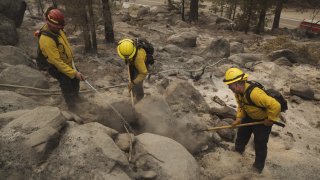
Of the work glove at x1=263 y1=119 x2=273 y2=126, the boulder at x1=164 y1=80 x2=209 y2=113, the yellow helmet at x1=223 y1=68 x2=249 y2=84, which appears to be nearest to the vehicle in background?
the boulder at x1=164 y1=80 x2=209 y2=113

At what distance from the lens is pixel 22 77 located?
636cm

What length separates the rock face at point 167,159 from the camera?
14.0 feet

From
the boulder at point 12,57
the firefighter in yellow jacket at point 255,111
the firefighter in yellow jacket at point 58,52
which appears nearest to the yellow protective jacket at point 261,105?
the firefighter in yellow jacket at point 255,111

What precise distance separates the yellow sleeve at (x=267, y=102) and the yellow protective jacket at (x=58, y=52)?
3188 millimetres

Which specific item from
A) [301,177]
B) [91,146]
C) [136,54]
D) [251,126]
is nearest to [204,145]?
[251,126]

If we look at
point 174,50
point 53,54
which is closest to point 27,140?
point 53,54

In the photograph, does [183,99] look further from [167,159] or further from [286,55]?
[286,55]

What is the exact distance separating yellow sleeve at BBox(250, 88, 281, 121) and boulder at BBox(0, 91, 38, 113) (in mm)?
3823

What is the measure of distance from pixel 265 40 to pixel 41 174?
41.6ft

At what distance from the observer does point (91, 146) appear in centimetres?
386

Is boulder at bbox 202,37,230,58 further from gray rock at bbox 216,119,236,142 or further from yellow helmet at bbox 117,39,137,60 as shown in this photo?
yellow helmet at bbox 117,39,137,60

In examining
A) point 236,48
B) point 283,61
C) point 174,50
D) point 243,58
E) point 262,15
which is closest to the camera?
point 283,61

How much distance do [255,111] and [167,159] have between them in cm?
178

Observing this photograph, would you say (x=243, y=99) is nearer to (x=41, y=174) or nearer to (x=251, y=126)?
(x=251, y=126)
